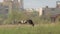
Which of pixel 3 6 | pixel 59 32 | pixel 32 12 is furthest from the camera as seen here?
pixel 32 12

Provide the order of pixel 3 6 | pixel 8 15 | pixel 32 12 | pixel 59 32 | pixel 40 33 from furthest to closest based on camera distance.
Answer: pixel 32 12 → pixel 3 6 → pixel 8 15 → pixel 59 32 → pixel 40 33

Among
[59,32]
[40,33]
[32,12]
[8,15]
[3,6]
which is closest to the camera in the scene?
[40,33]

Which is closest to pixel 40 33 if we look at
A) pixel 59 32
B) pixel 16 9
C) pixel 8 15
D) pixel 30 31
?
pixel 30 31

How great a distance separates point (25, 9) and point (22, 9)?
0.20 meters

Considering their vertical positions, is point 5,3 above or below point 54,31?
above

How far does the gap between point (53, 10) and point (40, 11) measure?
773 millimetres

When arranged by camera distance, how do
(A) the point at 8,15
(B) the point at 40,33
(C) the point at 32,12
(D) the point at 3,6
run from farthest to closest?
1. (C) the point at 32,12
2. (D) the point at 3,6
3. (A) the point at 8,15
4. (B) the point at 40,33

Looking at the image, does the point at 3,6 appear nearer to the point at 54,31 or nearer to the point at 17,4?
the point at 17,4

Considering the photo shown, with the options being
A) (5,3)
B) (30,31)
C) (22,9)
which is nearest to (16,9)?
(22,9)

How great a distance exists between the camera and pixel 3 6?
784 cm

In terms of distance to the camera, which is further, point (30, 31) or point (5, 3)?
point (5, 3)

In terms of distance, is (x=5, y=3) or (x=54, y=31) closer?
(x=54, y=31)

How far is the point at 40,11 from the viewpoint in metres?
8.45

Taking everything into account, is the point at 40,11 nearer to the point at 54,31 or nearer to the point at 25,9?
the point at 25,9
